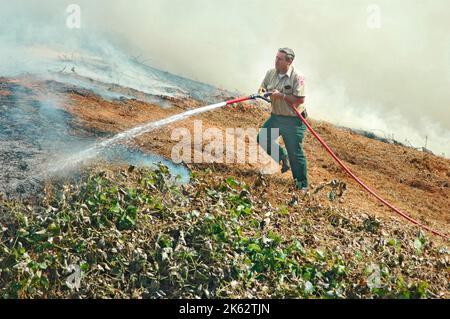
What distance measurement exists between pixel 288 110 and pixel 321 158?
2053mm

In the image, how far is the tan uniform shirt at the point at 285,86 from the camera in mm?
7531

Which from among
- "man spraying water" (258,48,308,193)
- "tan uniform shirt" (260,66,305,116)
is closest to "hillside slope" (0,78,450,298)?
"man spraying water" (258,48,308,193)

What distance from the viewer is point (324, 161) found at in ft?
30.9

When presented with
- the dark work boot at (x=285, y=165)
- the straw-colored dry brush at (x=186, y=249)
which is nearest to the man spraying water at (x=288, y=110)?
the dark work boot at (x=285, y=165)

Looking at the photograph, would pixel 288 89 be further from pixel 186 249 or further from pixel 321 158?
pixel 186 249

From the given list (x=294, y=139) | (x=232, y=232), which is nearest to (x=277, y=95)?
(x=294, y=139)

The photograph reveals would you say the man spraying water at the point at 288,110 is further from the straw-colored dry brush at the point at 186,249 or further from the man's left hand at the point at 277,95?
the straw-colored dry brush at the point at 186,249

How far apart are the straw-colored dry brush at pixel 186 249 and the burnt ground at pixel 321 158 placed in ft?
2.51

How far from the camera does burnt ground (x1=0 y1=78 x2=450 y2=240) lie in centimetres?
784

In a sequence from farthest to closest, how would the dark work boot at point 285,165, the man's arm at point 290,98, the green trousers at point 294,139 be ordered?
the dark work boot at point 285,165 < the green trousers at point 294,139 < the man's arm at point 290,98

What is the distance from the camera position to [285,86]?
762 cm

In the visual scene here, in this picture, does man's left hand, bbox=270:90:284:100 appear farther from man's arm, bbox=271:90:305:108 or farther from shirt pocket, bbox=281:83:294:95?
shirt pocket, bbox=281:83:294:95
